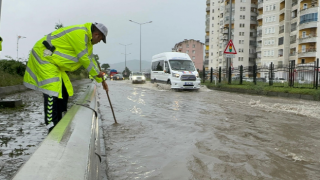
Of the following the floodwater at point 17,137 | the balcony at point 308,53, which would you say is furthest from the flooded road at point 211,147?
the balcony at point 308,53

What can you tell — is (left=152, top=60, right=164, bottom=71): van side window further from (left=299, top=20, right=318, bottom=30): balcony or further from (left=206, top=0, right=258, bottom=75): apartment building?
(left=206, top=0, right=258, bottom=75): apartment building

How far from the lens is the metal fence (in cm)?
1423

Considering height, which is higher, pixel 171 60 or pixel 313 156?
pixel 171 60

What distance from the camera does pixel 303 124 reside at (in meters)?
5.76

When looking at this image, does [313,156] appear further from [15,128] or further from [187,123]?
[15,128]

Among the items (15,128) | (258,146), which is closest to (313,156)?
(258,146)

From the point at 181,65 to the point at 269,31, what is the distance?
Answer: 46.9 metres

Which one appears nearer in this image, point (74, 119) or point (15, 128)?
point (74, 119)

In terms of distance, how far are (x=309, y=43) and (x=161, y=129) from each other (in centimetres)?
4858

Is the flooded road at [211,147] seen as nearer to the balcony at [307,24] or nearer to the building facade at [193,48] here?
the balcony at [307,24]

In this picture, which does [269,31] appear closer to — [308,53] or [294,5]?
[294,5]

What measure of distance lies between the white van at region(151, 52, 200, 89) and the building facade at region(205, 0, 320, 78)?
199 inches

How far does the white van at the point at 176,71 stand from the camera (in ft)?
53.3

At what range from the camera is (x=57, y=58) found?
3.63 meters
